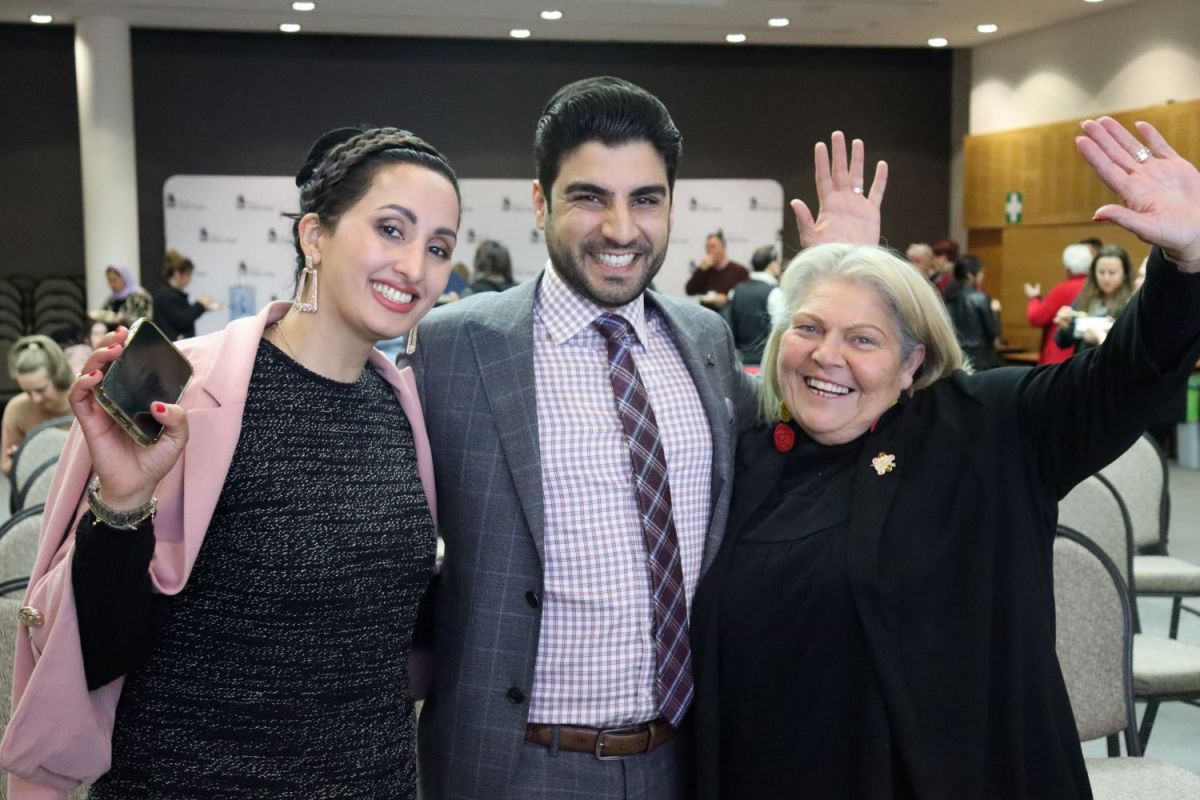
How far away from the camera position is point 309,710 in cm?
171

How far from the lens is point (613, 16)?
1269cm

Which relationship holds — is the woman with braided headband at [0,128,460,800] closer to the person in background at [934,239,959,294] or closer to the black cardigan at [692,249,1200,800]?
the black cardigan at [692,249,1200,800]

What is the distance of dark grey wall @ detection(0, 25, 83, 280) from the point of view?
13531mm

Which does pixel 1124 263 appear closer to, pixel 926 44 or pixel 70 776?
pixel 926 44

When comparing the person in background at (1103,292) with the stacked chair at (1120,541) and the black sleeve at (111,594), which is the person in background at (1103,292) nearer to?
the stacked chair at (1120,541)

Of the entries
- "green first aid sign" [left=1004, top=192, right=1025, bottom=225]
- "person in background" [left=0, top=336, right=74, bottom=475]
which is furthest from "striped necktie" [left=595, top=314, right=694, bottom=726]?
"green first aid sign" [left=1004, top=192, right=1025, bottom=225]

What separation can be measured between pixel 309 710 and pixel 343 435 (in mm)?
385

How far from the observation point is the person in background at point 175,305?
10.5 m

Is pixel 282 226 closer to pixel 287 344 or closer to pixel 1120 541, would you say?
pixel 1120 541

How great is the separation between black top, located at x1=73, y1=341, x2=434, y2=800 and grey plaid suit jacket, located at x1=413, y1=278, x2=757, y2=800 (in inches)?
8.4

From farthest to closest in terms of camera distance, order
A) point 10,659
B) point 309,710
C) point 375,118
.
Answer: point 375,118 < point 10,659 < point 309,710

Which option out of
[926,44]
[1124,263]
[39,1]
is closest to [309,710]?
[1124,263]

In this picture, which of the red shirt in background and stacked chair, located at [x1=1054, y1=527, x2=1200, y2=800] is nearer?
stacked chair, located at [x1=1054, y1=527, x2=1200, y2=800]

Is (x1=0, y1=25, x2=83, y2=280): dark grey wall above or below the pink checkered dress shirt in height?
above
